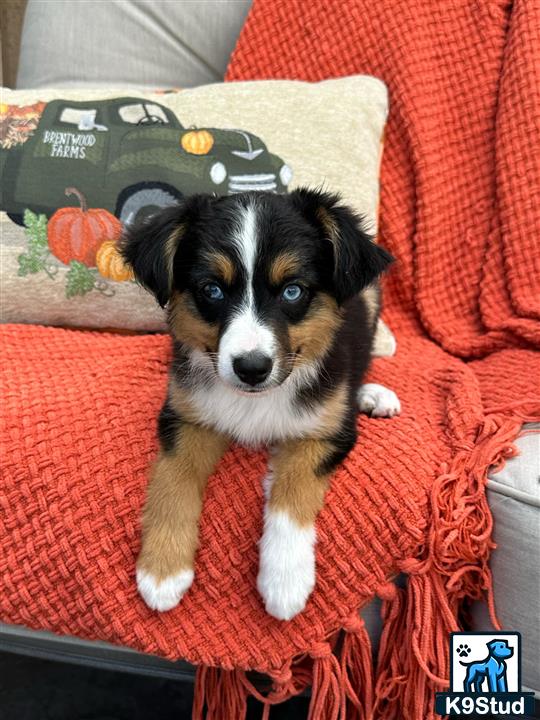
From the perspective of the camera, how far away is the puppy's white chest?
1.60 m

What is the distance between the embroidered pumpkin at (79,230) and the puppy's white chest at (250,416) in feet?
2.71

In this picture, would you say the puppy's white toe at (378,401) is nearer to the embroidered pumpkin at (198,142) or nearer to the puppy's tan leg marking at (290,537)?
the puppy's tan leg marking at (290,537)

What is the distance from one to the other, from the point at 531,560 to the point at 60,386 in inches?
53.7

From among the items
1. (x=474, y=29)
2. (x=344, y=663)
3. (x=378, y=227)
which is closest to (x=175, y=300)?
(x=344, y=663)

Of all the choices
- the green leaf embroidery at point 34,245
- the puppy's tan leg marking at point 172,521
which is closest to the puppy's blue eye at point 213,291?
the puppy's tan leg marking at point 172,521

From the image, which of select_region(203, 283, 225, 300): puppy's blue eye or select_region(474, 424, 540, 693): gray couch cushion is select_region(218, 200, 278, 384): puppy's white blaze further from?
select_region(474, 424, 540, 693): gray couch cushion

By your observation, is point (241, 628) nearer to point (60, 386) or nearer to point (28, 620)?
point (28, 620)

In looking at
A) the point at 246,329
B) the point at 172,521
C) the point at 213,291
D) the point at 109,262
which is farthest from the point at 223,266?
the point at 109,262

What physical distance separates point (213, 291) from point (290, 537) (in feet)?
2.05

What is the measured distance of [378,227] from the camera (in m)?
2.50

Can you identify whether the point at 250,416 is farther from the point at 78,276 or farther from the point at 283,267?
the point at 78,276

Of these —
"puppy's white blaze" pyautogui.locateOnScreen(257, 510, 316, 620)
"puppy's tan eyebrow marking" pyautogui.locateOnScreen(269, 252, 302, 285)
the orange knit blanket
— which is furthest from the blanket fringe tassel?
"puppy's tan eyebrow marking" pyautogui.locateOnScreen(269, 252, 302, 285)

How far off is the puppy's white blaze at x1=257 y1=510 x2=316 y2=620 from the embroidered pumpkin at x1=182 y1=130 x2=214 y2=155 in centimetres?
140

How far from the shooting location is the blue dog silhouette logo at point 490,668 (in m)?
1.45
